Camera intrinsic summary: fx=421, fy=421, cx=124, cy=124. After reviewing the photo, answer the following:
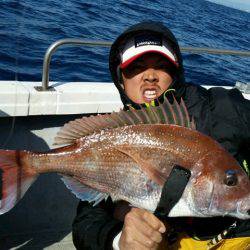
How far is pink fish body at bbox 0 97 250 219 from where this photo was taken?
68.0 inches

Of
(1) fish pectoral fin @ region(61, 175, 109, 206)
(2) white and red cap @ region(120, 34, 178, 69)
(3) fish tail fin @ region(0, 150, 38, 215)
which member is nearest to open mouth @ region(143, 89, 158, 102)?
(2) white and red cap @ region(120, 34, 178, 69)

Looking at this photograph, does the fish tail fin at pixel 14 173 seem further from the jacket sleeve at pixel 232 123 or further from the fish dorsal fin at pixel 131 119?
the jacket sleeve at pixel 232 123

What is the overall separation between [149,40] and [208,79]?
363 inches

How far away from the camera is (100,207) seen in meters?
2.46

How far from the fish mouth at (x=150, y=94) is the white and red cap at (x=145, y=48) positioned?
0.65 ft

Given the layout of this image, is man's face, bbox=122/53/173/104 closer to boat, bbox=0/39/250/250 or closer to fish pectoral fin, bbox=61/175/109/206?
fish pectoral fin, bbox=61/175/109/206

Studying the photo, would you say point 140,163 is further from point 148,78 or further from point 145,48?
point 145,48

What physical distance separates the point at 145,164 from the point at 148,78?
2.62 ft

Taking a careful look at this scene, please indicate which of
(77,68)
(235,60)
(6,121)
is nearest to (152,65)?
(6,121)

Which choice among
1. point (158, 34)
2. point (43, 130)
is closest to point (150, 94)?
point (158, 34)

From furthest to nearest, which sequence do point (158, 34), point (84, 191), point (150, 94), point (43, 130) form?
point (43, 130)
point (158, 34)
point (150, 94)
point (84, 191)

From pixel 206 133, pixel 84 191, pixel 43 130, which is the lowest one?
pixel 43 130

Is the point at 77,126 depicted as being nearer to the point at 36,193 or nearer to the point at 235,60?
the point at 36,193

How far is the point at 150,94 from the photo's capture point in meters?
2.45
